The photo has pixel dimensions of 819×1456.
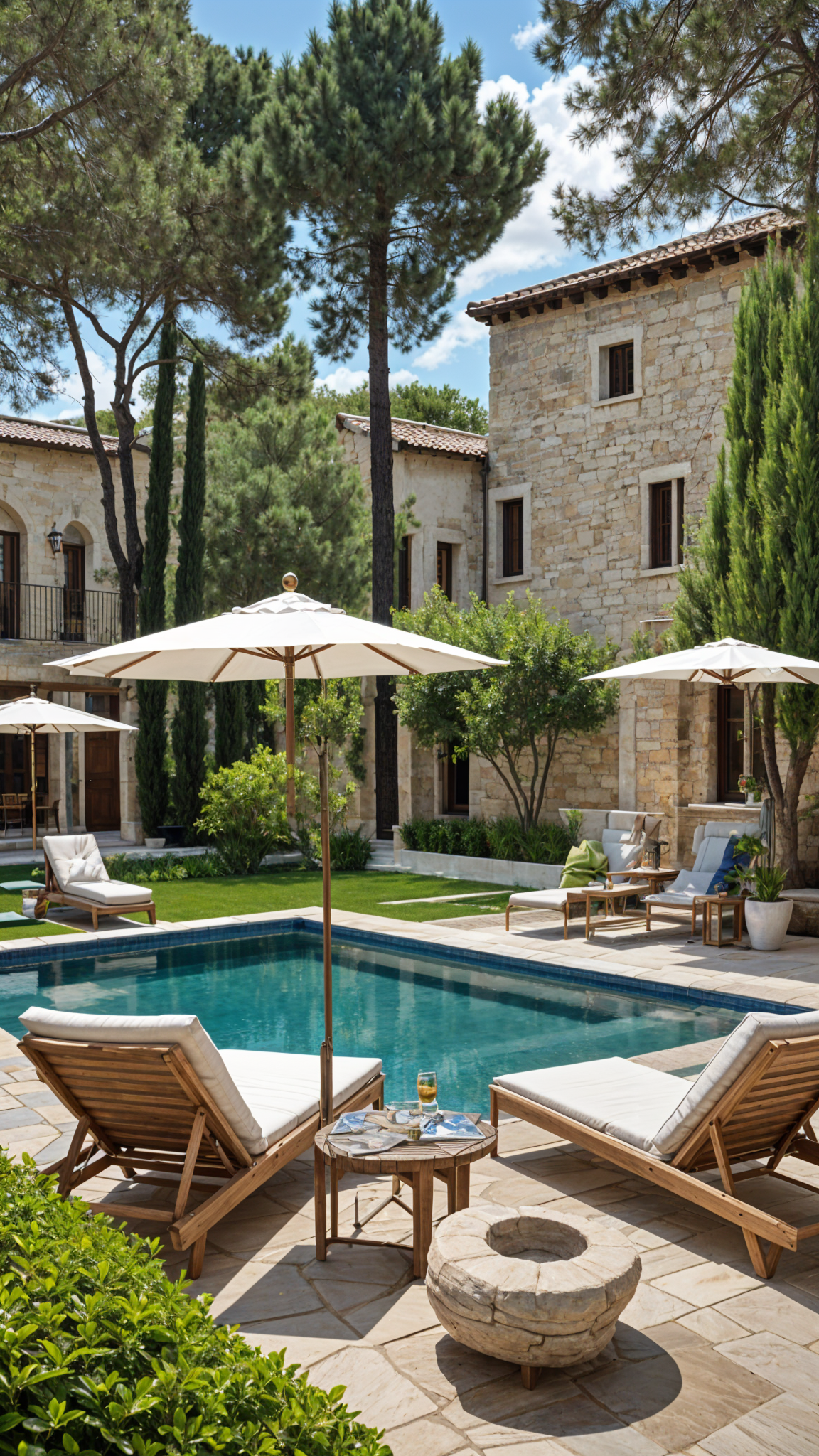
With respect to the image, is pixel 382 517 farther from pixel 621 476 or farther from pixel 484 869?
pixel 484 869

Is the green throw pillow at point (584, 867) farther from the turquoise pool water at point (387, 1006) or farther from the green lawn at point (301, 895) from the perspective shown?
the turquoise pool water at point (387, 1006)

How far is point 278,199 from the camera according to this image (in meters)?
16.3

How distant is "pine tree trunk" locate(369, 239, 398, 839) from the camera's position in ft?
57.6

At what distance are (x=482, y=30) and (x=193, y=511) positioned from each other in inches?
330

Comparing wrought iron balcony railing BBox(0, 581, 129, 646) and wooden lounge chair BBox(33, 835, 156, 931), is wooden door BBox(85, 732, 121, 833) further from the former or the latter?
wooden lounge chair BBox(33, 835, 156, 931)

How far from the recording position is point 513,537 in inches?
760

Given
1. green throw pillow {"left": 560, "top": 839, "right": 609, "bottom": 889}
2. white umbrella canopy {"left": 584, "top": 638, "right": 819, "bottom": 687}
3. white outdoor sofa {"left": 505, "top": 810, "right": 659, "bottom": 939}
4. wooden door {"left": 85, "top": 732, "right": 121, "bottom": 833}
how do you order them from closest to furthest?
1. white umbrella canopy {"left": 584, "top": 638, "right": 819, "bottom": 687}
2. white outdoor sofa {"left": 505, "top": 810, "right": 659, "bottom": 939}
3. green throw pillow {"left": 560, "top": 839, "right": 609, "bottom": 889}
4. wooden door {"left": 85, "top": 732, "right": 121, "bottom": 833}

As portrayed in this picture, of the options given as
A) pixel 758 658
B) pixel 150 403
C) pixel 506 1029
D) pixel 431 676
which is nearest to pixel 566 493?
pixel 431 676

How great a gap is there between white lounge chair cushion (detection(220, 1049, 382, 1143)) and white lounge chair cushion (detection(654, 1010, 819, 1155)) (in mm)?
1361

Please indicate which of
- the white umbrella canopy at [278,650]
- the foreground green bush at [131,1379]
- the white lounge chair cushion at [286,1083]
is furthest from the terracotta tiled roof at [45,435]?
the foreground green bush at [131,1379]

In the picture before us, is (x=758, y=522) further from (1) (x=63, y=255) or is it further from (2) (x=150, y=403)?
(2) (x=150, y=403)

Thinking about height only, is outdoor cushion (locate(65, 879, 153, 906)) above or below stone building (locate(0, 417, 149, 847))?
below

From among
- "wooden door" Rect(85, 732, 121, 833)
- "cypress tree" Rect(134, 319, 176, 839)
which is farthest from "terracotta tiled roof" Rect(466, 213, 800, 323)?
"wooden door" Rect(85, 732, 121, 833)

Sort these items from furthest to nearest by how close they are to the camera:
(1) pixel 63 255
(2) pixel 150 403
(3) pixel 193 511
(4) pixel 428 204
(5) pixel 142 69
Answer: (2) pixel 150 403 → (3) pixel 193 511 → (4) pixel 428 204 → (1) pixel 63 255 → (5) pixel 142 69
